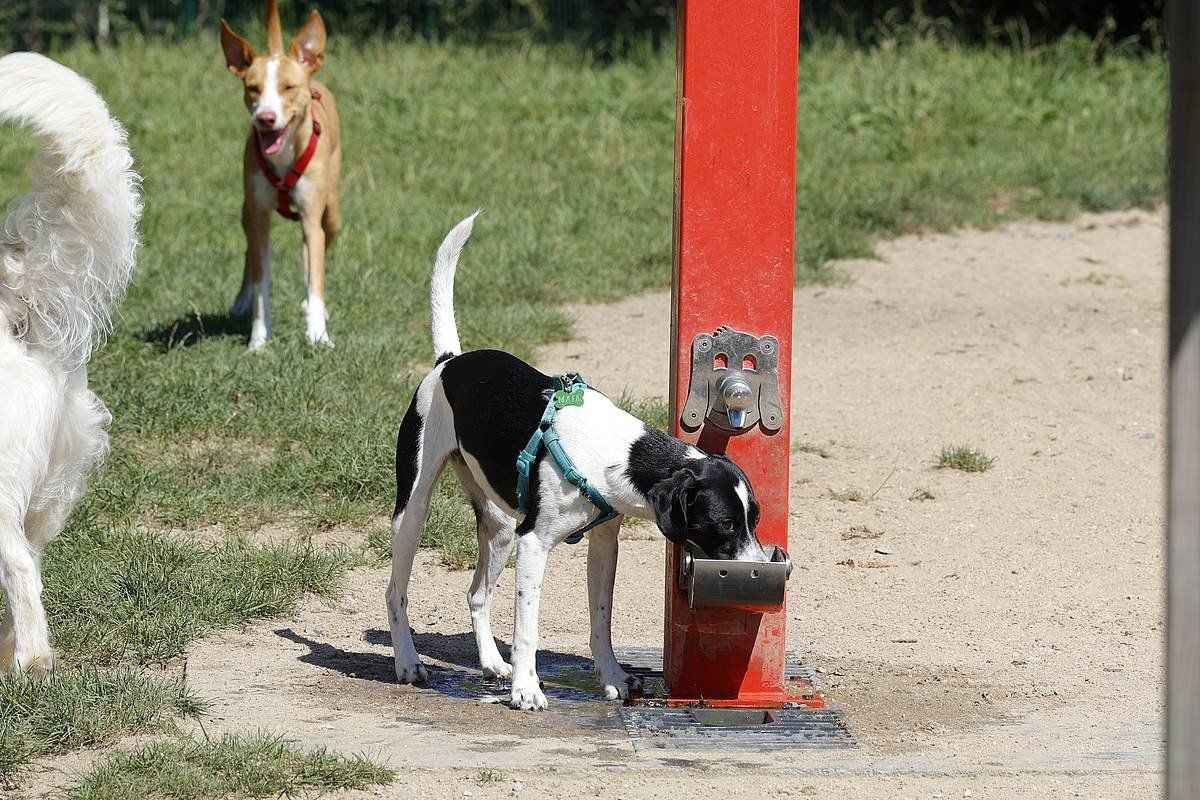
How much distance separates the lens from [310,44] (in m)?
8.05

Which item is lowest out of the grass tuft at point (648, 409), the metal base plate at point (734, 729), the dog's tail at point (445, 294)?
the metal base plate at point (734, 729)

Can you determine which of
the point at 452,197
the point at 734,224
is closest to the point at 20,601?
the point at 734,224

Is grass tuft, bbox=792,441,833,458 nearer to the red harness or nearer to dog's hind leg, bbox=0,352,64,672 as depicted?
the red harness

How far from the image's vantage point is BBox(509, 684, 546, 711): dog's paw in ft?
13.0

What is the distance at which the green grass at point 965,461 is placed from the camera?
627cm

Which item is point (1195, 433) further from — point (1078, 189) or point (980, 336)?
point (1078, 189)

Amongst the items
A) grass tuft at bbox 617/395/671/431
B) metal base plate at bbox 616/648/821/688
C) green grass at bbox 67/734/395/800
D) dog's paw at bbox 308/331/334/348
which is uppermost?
dog's paw at bbox 308/331/334/348

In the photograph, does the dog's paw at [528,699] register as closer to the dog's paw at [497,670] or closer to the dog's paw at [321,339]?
the dog's paw at [497,670]

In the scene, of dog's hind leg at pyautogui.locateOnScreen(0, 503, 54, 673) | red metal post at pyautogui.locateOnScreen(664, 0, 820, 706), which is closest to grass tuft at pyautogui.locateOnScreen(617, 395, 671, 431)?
red metal post at pyautogui.locateOnScreen(664, 0, 820, 706)

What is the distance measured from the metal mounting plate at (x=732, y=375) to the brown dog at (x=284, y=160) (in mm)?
3947

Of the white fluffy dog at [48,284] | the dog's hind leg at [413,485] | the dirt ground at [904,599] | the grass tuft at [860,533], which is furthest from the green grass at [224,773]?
the grass tuft at [860,533]

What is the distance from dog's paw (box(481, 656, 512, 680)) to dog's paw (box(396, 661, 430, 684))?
0.17 meters

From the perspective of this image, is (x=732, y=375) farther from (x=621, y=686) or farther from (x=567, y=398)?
(x=621, y=686)

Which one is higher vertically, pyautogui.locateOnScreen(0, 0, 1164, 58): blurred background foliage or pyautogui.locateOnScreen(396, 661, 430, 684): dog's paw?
pyautogui.locateOnScreen(0, 0, 1164, 58): blurred background foliage
